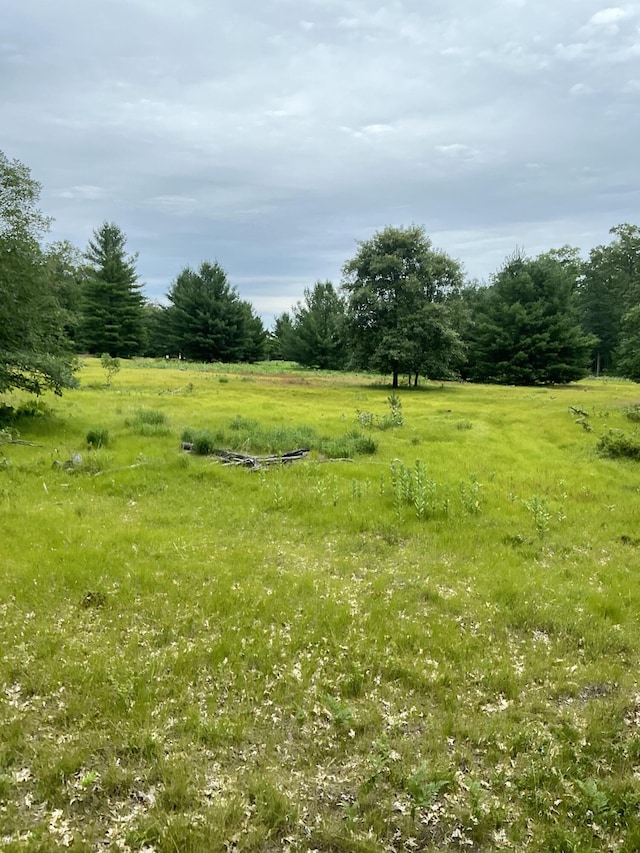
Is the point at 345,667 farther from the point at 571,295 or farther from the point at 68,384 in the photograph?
the point at 571,295

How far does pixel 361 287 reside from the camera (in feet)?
109

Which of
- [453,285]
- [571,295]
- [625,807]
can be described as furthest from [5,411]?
[571,295]

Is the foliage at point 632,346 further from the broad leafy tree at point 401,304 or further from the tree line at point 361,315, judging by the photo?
the broad leafy tree at point 401,304

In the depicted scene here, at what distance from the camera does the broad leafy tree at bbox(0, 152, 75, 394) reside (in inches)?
503

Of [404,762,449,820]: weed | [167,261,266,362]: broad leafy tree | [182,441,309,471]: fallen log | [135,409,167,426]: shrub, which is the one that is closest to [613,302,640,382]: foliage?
[182,441,309,471]: fallen log

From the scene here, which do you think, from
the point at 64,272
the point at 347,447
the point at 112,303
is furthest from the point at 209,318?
the point at 347,447

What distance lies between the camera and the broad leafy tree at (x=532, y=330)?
4394 centimetres

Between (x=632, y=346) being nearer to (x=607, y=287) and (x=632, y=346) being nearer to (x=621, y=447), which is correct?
(x=621, y=447)

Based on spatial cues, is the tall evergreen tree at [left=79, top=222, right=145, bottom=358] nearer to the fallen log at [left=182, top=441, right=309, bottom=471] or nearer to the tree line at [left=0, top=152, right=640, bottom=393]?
the tree line at [left=0, top=152, right=640, bottom=393]

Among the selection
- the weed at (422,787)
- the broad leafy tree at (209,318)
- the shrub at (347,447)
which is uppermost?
the broad leafy tree at (209,318)

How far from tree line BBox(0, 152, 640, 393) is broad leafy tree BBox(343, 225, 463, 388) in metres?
0.08

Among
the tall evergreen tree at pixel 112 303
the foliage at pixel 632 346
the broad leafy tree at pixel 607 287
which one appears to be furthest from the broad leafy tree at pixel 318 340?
the foliage at pixel 632 346

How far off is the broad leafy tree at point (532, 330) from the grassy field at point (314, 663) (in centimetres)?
3754

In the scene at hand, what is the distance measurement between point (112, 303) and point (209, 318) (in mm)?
10669
